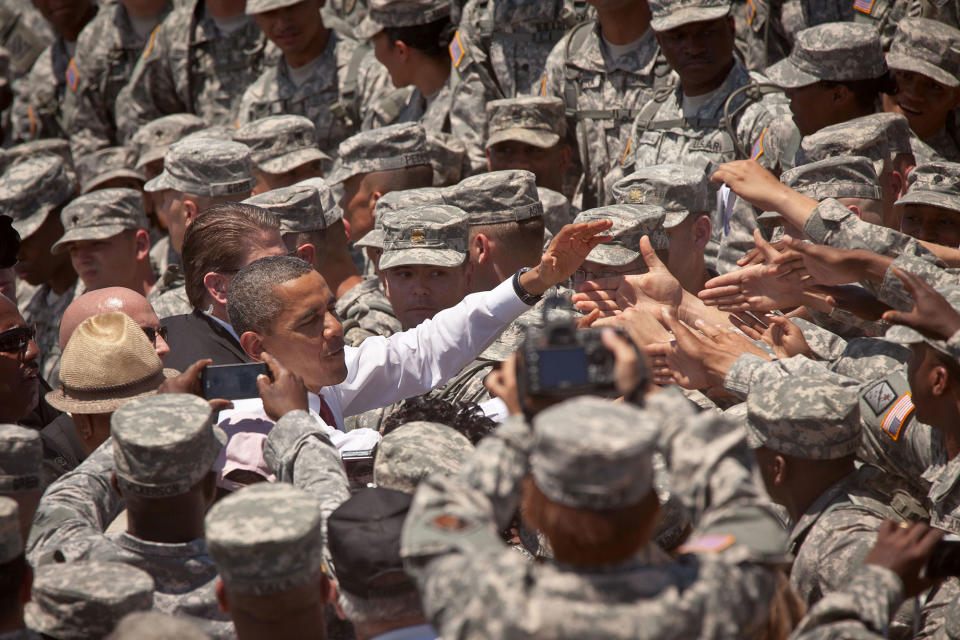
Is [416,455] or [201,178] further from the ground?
[416,455]

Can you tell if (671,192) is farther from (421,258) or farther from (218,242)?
(218,242)

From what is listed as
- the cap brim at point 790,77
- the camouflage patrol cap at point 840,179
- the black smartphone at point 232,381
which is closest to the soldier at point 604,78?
the cap brim at point 790,77

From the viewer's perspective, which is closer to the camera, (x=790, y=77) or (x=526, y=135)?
(x=790, y=77)

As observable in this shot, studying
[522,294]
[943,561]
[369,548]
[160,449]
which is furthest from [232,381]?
[943,561]

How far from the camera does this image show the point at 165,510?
3.04 meters

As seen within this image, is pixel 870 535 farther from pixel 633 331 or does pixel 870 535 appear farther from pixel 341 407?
pixel 341 407

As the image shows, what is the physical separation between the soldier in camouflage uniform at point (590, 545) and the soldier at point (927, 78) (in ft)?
13.0

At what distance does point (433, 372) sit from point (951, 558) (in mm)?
2383

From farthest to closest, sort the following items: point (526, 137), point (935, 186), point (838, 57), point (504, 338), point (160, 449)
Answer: point (526, 137), point (838, 57), point (504, 338), point (935, 186), point (160, 449)

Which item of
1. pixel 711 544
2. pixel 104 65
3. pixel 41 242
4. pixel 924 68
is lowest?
pixel 41 242

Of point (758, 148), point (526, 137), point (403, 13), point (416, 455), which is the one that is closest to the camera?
point (416, 455)

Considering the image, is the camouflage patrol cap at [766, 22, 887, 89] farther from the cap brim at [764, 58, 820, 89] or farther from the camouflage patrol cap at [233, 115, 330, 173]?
the camouflage patrol cap at [233, 115, 330, 173]

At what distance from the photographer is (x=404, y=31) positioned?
7586 mm

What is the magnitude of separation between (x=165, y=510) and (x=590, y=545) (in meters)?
1.44
